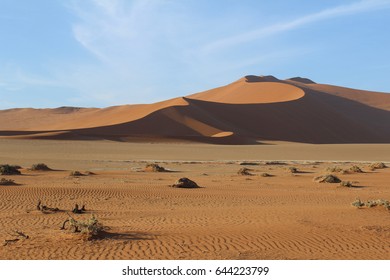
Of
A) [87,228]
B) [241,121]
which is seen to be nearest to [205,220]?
[87,228]

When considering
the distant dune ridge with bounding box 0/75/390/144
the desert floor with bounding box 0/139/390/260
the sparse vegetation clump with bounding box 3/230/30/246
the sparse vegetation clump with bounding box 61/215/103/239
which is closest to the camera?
the desert floor with bounding box 0/139/390/260

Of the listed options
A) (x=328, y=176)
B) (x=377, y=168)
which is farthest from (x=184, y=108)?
(x=328, y=176)

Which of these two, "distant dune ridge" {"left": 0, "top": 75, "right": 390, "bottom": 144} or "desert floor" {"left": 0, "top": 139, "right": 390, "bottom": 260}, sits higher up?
"distant dune ridge" {"left": 0, "top": 75, "right": 390, "bottom": 144}

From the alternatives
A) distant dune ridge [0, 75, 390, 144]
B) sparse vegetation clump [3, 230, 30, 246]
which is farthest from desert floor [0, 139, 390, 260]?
distant dune ridge [0, 75, 390, 144]

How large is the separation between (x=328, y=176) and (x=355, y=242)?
13.1m

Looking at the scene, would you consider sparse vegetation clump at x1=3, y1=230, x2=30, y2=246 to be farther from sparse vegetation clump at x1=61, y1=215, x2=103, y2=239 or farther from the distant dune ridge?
the distant dune ridge

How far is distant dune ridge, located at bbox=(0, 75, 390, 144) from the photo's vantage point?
6712cm

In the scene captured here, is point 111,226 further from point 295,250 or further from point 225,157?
point 225,157

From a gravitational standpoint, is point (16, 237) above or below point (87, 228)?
below

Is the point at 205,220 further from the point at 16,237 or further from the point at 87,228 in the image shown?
the point at 16,237

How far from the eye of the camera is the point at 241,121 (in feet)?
274

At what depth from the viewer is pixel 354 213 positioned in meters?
12.0

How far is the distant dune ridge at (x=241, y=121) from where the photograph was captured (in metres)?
67.1

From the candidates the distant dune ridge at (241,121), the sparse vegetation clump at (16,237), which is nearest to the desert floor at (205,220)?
the sparse vegetation clump at (16,237)
